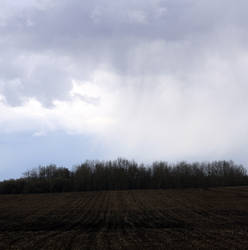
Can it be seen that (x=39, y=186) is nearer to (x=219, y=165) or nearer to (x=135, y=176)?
(x=135, y=176)

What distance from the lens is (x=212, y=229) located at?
59.6 feet

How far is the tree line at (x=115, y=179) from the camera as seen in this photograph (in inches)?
3435

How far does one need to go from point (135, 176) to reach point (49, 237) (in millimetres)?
91577

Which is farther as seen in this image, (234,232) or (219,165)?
(219,165)

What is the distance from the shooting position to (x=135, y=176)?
350 ft

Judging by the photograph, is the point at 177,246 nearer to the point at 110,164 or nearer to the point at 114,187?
the point at 114,187

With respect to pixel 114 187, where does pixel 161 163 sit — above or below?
above

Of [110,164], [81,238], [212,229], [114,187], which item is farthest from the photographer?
[110,164]

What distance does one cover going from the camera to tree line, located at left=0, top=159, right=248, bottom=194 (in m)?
87.2

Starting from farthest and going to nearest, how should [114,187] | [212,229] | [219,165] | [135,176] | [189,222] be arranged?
[219,165], [135,176], [114,187], [189,222], [212,229]

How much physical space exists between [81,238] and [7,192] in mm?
79353

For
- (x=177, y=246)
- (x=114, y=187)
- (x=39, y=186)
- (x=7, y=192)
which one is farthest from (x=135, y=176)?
(x=177, y=246)

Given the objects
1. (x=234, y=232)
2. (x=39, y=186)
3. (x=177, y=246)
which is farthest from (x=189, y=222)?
(x=39, y=186)

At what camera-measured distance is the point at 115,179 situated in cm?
10219
